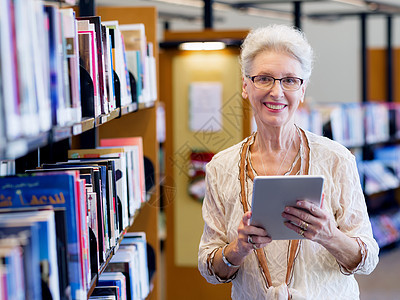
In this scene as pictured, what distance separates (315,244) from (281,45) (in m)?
0.68

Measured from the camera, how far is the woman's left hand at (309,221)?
179 centimetres

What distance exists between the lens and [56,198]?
4.80 feet

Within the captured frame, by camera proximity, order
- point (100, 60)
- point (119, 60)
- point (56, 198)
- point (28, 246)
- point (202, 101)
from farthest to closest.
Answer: point (202, 101)
point (119, 60)
point (100, 60)
point (56, 198)
point (28, 246)

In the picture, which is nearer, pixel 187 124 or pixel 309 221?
pixel 309 221

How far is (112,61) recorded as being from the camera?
2.37m

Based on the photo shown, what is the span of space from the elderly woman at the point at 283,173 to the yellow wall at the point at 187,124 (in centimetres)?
243

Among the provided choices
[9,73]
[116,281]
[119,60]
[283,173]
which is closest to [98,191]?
[116,281]

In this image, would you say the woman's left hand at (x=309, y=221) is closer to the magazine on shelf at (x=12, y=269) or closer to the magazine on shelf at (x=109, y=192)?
the magazine on shelf at (x=109, y=192)

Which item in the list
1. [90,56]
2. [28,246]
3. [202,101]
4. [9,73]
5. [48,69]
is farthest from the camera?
[202,101]

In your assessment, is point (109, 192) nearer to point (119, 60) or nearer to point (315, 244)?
point (119, 60)

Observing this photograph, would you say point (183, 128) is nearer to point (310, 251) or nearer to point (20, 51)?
point (310, 251)

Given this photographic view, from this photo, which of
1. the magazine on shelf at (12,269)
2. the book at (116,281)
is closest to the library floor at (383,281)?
the book at (116,281)

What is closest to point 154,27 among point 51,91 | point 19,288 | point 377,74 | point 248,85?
point 248,85

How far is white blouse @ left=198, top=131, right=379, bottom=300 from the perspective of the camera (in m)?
1.97
